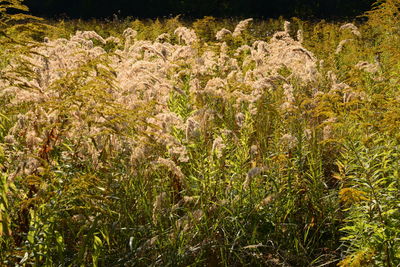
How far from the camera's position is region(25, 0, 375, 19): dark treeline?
18.3 metres

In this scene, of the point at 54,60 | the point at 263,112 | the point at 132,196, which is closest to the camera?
the point at 132,196

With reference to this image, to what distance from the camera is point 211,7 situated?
60.5 feet

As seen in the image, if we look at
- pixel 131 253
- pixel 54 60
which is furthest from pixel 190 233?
pixel 54 60

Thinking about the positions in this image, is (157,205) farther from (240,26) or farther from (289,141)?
(240,26)

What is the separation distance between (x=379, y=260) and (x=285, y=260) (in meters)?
0.56

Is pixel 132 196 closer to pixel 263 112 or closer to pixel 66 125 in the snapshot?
pixel 66 125

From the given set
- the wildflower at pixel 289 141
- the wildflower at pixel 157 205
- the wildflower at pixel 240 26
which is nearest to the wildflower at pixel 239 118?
the wildflower at pixel 289 141

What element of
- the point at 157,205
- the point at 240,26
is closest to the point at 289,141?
the point at 157,205

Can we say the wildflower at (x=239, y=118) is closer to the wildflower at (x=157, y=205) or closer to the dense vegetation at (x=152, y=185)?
the dense vegetation at (x=152, y=185)

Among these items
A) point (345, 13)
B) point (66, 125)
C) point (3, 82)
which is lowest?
point (345, 13)

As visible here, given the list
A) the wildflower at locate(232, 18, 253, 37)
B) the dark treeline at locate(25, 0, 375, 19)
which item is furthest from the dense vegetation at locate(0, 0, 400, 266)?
the dark treeline at locate(25, 0, 375, 19)

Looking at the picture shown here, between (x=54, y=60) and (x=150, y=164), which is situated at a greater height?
(x=54, y=60)

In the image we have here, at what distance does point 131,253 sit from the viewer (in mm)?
2645

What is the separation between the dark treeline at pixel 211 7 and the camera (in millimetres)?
18297
